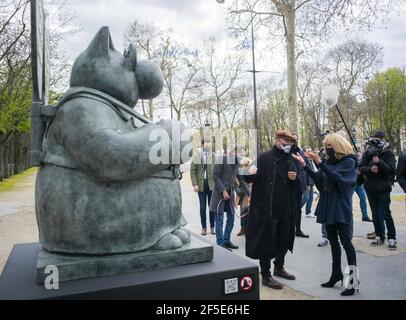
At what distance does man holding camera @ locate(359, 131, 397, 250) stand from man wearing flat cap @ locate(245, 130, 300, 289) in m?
2.44

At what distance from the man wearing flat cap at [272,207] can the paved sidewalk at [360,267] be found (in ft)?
0.89

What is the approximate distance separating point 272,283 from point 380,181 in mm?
3249

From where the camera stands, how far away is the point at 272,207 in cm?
472

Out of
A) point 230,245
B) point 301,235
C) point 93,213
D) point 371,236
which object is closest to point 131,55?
point 93,213

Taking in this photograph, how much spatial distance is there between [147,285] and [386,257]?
5126mm

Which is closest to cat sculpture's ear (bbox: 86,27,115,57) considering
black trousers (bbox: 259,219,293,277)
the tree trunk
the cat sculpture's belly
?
the cat sculpture's belly

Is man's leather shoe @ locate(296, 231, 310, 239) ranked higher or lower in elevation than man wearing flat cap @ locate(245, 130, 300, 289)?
lower

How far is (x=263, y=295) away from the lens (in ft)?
14.6

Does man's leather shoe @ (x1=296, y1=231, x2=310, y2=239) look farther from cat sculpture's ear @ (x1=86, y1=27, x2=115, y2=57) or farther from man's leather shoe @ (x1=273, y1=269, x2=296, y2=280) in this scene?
cat sculpture's ear @ (x1=86, y1=27, x2=115, y2=57)

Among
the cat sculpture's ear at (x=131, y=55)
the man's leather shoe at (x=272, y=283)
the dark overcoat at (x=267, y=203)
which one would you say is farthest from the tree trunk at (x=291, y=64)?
the cat sculpture's ear at (x=131, y=55)

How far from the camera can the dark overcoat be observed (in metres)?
4.68

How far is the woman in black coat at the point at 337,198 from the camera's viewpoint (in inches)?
177

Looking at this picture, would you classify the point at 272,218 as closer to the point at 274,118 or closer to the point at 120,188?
the point at 120,188

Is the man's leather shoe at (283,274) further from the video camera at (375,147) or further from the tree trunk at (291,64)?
the tree trunk at (291,64)
